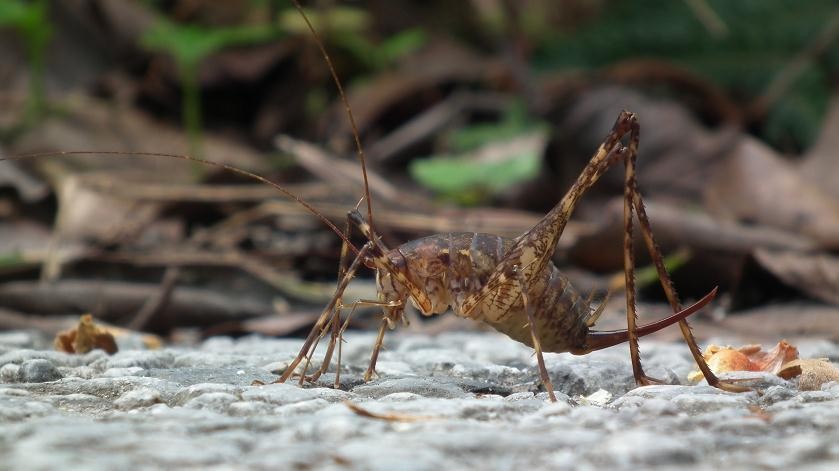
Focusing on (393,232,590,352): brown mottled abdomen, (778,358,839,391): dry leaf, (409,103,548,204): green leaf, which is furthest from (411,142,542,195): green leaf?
(778,358,839,391): dry leaf

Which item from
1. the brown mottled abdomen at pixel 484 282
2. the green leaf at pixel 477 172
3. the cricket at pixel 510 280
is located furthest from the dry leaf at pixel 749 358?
the green leaf at pixel 477 172

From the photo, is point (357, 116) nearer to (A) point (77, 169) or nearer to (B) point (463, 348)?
(A) point (77, 169)

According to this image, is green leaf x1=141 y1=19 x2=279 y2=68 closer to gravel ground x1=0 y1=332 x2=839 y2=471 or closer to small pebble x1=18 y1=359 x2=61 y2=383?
gravel ground x1=0 y1=332 x2=839 y2=471

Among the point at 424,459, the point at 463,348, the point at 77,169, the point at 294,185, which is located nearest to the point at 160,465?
the point at 424,459

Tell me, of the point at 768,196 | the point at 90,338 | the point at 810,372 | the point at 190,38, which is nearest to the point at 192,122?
the point at 190,38

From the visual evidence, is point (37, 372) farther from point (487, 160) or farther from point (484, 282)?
point (487, 160)

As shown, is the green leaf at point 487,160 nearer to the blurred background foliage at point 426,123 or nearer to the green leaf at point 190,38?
the blurred background foliage at point 426,123
